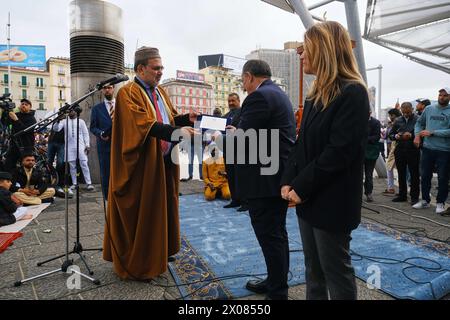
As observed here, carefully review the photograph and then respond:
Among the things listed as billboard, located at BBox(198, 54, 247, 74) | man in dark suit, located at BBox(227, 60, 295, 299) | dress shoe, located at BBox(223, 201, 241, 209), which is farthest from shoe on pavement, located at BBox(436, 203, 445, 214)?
billboard, located at BBox(198, 54, 247, 74)

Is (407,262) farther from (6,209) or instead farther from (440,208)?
(6,209)

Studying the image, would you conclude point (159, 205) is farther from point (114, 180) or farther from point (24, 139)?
point (24, 139)

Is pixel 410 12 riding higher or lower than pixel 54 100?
lower

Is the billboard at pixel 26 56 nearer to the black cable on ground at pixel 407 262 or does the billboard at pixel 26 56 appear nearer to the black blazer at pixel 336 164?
the black cable on ground at pixel 407 262

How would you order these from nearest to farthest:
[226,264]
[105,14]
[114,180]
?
[114,180], [226,264], [105,14]

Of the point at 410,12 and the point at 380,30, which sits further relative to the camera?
the point at 380,30

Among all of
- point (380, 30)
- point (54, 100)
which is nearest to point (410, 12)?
point (380, 30)

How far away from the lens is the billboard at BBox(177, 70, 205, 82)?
88125mm

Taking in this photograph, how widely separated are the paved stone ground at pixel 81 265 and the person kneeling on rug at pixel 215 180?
2179 mm
